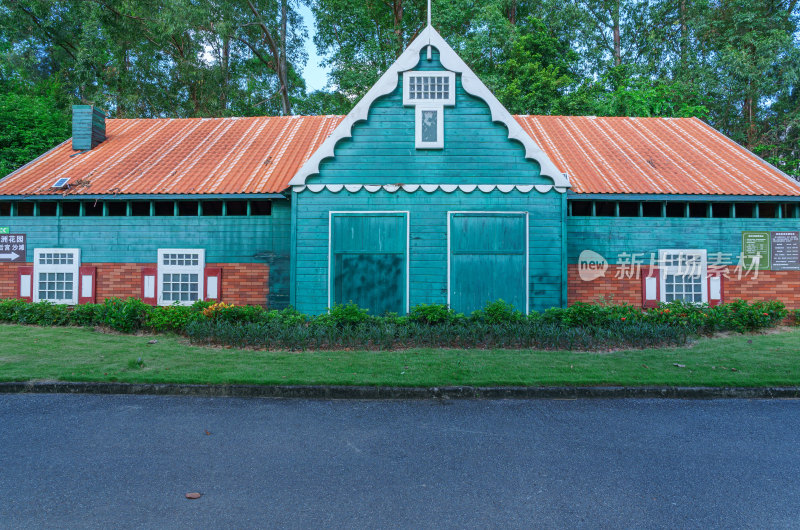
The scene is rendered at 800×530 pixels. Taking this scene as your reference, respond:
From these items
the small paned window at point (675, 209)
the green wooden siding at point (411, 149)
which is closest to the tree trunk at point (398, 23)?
the green wooden siding at point (411, 149)

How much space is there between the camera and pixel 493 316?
11055mm

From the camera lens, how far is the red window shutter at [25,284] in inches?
554

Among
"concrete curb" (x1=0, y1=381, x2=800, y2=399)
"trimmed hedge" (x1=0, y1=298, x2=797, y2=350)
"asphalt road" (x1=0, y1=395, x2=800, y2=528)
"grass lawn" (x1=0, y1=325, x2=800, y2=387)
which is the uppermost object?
"trimmed hedge" (x1=0, y1=298, x2=797, y2=350)

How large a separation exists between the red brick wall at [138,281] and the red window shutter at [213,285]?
0.42ft

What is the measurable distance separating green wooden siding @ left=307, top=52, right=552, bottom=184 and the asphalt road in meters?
7.01

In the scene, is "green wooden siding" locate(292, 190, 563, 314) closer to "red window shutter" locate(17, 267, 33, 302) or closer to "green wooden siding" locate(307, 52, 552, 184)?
"green wooden siding" locate(307, 52, 552, 184)

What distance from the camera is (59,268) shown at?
14.1 m

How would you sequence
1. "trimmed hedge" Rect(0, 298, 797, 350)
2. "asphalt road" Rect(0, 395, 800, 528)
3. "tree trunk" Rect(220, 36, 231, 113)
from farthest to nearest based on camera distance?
1. "tree trunk" Rect(220, 36, 231, 113)
2. "trimmed hedge" Rect(0, 298, 797, 350)
3. "asphalt road" Rect(0, 395, 800, 528)

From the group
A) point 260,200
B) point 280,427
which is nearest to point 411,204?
point 260,200

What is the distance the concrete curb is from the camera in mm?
7055

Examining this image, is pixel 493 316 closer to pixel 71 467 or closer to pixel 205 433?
pixel 205 433

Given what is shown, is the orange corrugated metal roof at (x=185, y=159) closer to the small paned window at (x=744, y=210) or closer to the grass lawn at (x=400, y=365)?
the grass lawn at (x=400, y=365)

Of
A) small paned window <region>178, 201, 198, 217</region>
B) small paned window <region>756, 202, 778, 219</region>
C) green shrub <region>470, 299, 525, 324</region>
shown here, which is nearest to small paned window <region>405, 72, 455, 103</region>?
green shrub <region>470, 299, 525, 324</region>

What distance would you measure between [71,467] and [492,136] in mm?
10988
